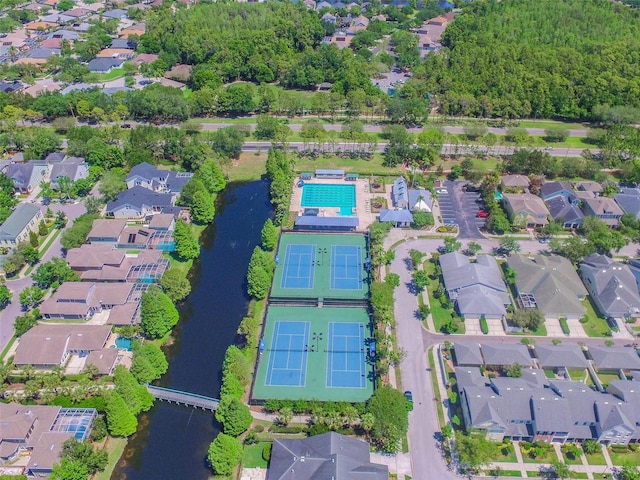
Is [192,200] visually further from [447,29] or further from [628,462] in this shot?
[447,29]

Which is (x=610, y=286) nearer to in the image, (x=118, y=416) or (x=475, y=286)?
(x=475, y=286)

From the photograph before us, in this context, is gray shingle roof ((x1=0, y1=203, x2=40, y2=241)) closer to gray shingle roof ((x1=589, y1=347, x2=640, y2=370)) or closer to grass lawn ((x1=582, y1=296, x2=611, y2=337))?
gray shingle roof ((x1=589, y1=347, x2=640, y2=370))

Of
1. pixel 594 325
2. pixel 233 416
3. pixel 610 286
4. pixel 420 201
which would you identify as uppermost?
pixel 420 201

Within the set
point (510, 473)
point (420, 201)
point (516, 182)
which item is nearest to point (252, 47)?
point (420, 201)

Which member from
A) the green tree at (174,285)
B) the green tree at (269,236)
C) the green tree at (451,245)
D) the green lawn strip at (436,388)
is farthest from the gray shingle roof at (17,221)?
the green tree at (451,245)

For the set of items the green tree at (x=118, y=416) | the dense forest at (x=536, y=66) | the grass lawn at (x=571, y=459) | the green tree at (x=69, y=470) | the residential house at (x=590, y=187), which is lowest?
the green tree at (x=69, y=470)

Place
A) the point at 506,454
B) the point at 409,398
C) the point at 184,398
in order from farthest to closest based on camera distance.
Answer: the point at 184,398 → the point at 409,398 → the point at 506,454

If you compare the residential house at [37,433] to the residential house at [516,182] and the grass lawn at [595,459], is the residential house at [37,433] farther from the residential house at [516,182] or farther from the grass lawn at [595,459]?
the residential house at [516,182]

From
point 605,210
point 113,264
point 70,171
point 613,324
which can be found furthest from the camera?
point 70,171
